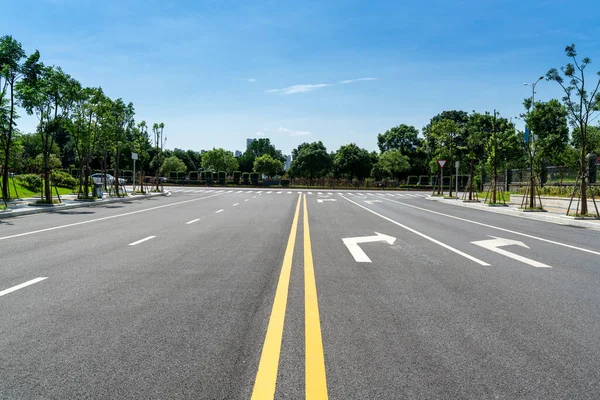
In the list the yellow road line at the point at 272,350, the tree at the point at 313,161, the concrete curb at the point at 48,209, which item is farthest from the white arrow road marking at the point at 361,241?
the tree at the point at 313,161

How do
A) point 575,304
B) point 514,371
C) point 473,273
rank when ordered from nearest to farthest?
point 514,371 → point 575,304 → point 473,273

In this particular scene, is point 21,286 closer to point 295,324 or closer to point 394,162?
point 295,324

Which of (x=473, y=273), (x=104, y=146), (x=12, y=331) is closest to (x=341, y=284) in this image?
(x=473, y=273)

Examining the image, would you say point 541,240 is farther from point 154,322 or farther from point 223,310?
point 154,322

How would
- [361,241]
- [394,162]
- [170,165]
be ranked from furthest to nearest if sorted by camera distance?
[170,165]
[394,162]
[361,241]

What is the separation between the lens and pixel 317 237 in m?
11.4

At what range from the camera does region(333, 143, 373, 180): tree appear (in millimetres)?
89938

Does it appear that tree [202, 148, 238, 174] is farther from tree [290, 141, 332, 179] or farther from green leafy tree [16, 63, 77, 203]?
green leafy tree [16, 63, 77, 203]

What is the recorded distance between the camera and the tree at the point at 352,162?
89938 millimetres

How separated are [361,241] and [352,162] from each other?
8004 cm

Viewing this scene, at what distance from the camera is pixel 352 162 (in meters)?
89.8

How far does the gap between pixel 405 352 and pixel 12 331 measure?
3676 millimetres

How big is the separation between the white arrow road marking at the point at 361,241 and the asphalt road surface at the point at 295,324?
0.37ft

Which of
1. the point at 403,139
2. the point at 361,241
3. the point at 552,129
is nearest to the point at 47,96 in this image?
the point at 361,241
